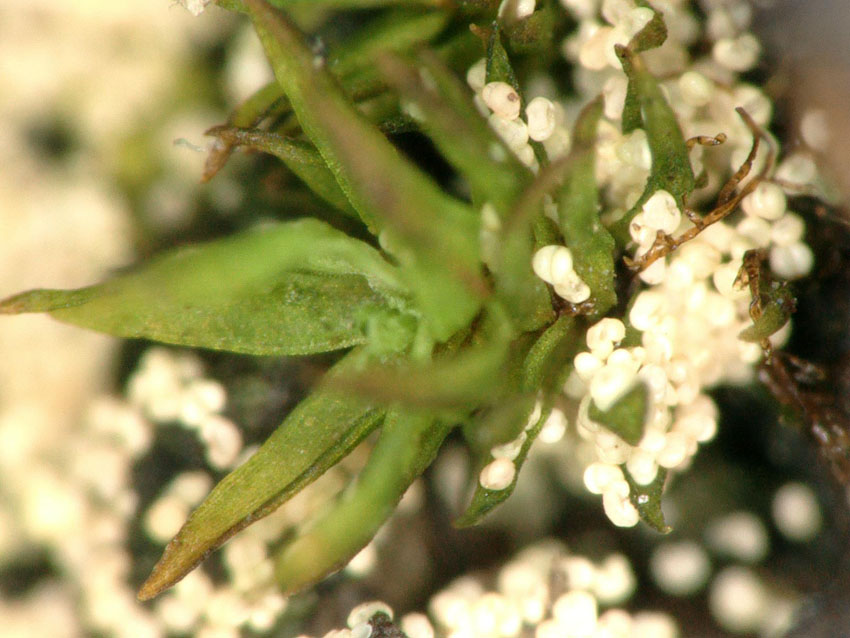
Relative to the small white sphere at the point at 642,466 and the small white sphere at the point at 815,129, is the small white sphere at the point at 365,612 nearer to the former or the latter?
the small white sphere at the point at 642,466

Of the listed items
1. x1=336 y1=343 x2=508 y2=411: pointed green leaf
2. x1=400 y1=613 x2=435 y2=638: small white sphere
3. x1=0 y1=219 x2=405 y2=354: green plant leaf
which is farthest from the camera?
x1=400 y1=613 x2=435 y2=638: small white sphere

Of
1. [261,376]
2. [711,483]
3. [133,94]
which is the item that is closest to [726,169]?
[711,483]

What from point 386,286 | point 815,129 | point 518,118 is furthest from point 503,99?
point 815,129

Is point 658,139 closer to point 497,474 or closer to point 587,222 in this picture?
point 587,222

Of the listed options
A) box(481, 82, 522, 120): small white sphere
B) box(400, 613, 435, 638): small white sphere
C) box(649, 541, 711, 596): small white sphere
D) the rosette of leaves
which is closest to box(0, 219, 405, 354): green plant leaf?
the rosette of leaves

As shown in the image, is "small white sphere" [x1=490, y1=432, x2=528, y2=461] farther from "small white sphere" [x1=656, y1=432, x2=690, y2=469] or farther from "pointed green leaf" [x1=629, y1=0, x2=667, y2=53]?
"pointed green leaf" [x1=629, y1=0, x2=667, y2=53]

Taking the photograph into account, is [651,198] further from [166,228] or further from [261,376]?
[166,228]
